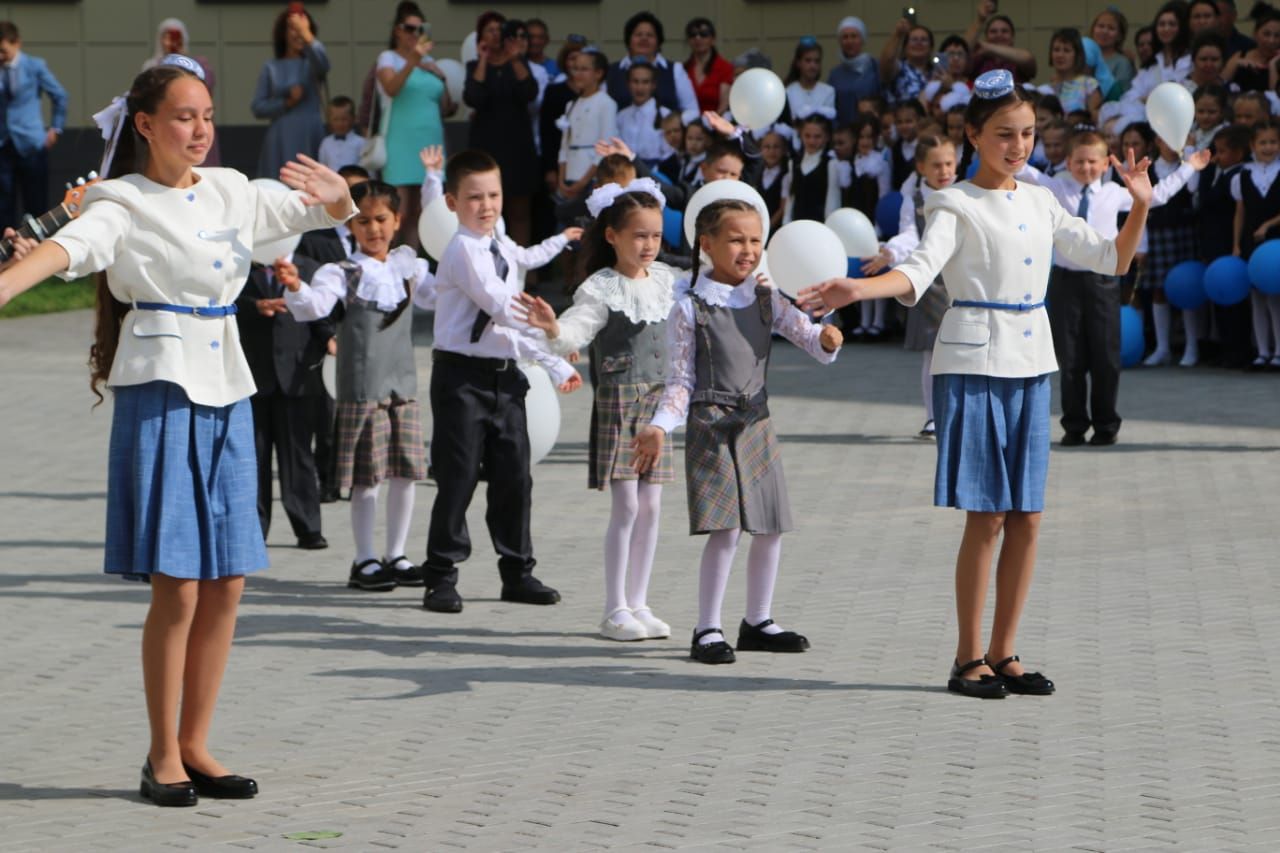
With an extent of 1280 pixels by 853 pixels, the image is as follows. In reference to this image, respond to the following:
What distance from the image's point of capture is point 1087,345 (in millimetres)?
12336

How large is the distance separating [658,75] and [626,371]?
34.6 feet

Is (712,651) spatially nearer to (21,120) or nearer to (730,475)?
(730,475)

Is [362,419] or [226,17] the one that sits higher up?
[226,17]

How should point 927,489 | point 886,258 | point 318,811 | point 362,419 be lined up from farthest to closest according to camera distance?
point 927,489, point 362,419, point 886,258, point 318,811

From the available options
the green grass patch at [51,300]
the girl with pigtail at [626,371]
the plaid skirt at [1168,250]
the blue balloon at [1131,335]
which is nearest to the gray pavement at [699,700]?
the girl with pigtail at [626,371]

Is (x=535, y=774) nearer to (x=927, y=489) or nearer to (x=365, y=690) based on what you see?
(x=365, y=690)

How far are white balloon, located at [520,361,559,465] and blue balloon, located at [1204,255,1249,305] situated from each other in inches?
249

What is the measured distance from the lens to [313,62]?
1884 cm

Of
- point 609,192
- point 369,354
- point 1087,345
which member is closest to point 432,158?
point 609,192

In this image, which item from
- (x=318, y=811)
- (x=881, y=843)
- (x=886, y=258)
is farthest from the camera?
(x=886, y=258)

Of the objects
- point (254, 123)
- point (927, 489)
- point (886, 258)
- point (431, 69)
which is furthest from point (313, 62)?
point (886, 258)

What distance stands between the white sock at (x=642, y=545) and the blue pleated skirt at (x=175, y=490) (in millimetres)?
2353

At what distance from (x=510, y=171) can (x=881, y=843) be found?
46.0 feet

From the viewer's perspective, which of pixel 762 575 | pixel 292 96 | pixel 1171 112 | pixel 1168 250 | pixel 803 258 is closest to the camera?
pixel 762 575
